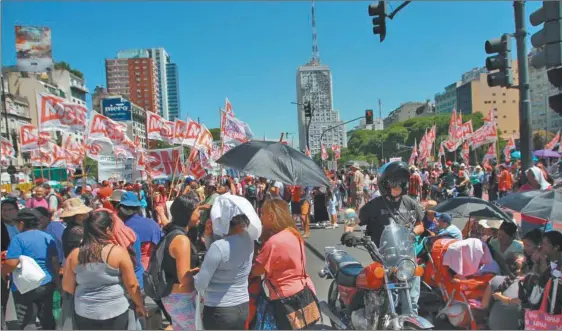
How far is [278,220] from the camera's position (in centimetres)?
404

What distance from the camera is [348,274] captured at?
4.60m

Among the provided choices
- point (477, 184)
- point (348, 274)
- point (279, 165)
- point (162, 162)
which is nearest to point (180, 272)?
point (348, 274)

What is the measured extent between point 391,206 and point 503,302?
144 cm

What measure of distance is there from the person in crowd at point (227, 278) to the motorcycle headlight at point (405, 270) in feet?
4.02

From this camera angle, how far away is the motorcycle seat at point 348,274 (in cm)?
450

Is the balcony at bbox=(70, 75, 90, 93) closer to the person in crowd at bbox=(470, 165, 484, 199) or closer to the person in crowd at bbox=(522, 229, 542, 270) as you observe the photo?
the person in crowd at bbox=(470, 165, 484, 199)

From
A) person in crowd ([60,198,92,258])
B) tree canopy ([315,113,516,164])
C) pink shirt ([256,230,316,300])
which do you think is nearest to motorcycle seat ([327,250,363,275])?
pink shirt ([256,230,316,300])

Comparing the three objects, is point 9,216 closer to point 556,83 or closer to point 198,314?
point 198,314

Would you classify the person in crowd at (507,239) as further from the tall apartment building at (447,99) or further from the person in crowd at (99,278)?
the tall apartment building at (447,99)

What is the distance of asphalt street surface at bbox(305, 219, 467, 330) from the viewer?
6.81m

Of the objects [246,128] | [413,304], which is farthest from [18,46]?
[413,304]

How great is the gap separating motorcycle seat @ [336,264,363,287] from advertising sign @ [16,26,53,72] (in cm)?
6212

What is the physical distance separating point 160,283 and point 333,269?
2067 mm

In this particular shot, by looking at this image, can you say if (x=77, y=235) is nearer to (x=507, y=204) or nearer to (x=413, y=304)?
(x=413, y=304)
